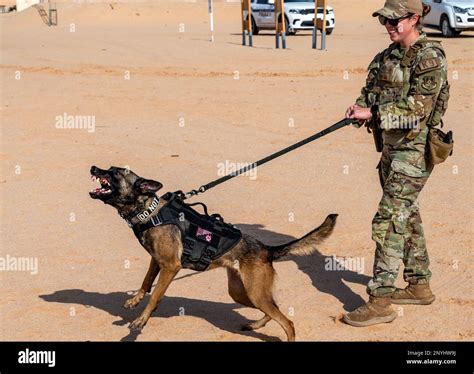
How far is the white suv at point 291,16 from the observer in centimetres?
2939

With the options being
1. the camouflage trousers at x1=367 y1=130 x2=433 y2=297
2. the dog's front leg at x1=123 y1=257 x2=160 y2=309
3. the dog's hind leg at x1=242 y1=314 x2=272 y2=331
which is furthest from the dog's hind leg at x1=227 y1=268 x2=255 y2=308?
the camouflage trousers at x1=367 y1=130 x2=433 y2=297

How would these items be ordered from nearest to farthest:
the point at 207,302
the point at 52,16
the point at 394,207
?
the point at 394,207
the point at 207,302
the point at 52,16

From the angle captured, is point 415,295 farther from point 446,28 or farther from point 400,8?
point 446,28

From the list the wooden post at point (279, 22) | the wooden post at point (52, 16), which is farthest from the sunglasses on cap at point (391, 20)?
the wooden post at point (52, 16)

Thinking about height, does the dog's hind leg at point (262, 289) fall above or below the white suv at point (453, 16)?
below

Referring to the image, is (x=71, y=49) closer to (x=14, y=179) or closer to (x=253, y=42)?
(x=253, y=42)

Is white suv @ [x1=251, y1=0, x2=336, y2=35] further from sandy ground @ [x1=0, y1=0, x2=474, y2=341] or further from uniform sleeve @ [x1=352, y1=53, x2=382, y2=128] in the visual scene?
uniform sleeve @ [x1=352, y1=53, x2=382, y2=128]

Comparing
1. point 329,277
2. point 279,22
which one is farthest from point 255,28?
point 329,277

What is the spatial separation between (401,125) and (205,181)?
481cm

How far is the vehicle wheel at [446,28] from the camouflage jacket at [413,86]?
22.9 metres

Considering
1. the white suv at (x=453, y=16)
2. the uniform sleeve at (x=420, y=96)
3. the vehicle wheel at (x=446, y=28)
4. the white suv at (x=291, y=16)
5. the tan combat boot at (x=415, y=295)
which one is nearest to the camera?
the uniform sleeve at (x=420, y=96)

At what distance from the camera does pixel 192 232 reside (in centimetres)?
562

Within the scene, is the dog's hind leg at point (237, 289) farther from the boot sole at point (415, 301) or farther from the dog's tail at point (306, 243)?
the boot sole at point (415, 301)

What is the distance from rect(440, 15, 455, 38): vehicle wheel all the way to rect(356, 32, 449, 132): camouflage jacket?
2287cm
